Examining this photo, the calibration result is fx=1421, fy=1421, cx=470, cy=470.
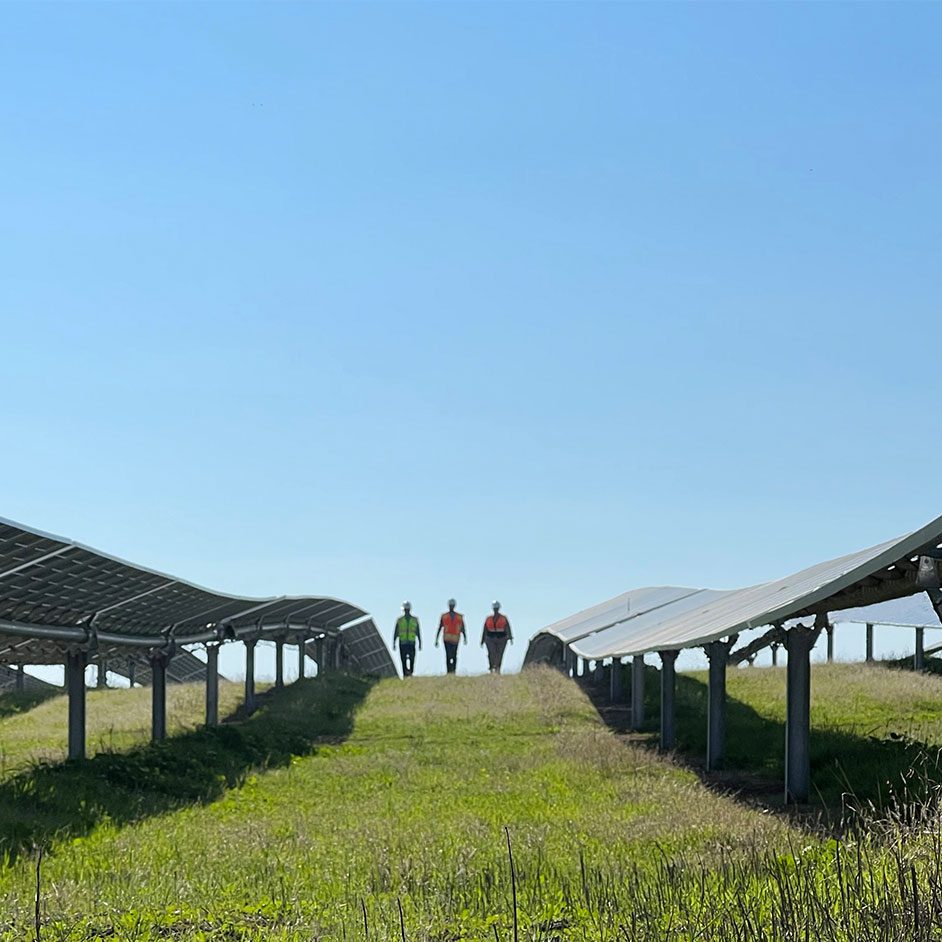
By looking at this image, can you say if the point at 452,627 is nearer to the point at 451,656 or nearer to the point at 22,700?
the point at 451,656

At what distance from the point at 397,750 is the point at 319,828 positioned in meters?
8.20

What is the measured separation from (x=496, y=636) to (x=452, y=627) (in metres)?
1.45

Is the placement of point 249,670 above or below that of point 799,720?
below

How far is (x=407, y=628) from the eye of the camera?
125 feet

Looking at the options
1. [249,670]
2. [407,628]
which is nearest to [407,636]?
[407,628]

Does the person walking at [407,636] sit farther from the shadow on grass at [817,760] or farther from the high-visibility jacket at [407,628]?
the shadow on grass at [817,760]

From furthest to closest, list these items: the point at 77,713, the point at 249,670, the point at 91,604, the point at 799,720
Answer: the point at 249,670, the point at 77,713, the point at 91,604, the point at 799,720

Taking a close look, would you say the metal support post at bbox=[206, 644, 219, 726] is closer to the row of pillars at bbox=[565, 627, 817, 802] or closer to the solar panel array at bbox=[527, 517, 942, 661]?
the solar panel array at bbox=[527, 517, 942, 661]

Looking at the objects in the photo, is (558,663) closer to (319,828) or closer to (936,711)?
(936,711)

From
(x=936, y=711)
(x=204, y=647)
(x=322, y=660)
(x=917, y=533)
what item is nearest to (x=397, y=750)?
(x=204, y=647)

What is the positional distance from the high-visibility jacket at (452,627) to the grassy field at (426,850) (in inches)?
590

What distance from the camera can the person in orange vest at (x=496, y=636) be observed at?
38656mm

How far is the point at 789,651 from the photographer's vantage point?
15.2m

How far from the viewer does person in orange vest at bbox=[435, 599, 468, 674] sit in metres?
37.9
